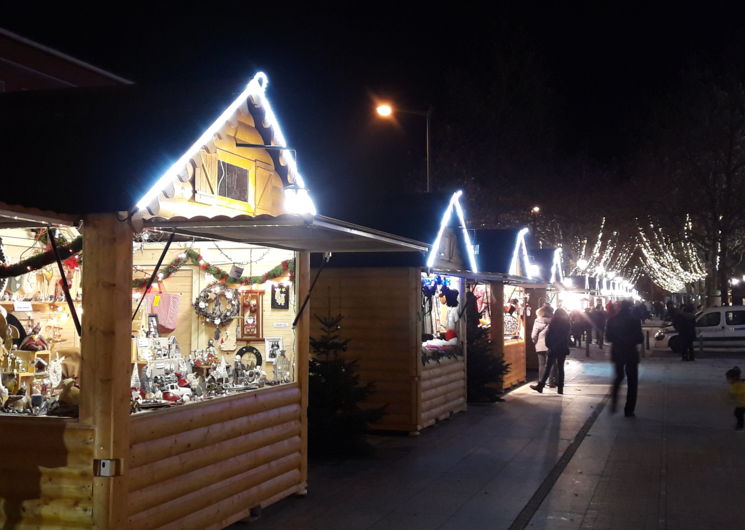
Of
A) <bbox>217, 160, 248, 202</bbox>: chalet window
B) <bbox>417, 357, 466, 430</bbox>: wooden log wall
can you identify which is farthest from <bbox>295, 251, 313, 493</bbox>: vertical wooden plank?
<bbox>417, 357, 466, 430</bbox>: wooden log wall

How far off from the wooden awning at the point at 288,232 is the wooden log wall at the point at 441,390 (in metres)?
4.70

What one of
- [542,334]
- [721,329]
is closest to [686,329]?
[721,329]

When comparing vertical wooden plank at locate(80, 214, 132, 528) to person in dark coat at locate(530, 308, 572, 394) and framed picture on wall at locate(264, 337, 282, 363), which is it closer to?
framed picture on wall at locate(264, 337, 282, 363)

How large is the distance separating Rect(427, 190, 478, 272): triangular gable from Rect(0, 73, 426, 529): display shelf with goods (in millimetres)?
4322

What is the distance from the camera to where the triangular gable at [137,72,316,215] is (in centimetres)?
601

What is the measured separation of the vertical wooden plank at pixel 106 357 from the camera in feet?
18.9

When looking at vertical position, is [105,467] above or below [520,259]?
below

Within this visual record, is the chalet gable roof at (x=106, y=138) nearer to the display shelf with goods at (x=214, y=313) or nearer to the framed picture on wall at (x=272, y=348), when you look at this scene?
the display shelf with goods at (x=214, y=313)

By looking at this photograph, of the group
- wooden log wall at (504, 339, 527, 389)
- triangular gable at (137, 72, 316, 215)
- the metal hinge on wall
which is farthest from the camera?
wooden log wall at (504, 339, 527, 389)

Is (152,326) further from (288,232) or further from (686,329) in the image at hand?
(686,329)

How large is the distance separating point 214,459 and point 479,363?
10294 mm

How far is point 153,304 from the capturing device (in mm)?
8867

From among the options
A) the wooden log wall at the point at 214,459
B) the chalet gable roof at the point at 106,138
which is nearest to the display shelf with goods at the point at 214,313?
the wooden log wall at the point at 214,459

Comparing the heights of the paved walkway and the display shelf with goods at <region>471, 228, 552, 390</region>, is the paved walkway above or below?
below
